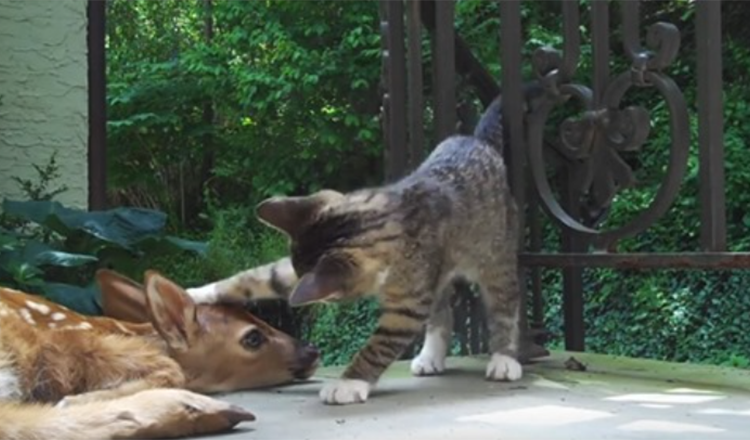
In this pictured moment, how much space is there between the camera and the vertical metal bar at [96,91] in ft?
15.0

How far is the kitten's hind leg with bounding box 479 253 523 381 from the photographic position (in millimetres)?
3049

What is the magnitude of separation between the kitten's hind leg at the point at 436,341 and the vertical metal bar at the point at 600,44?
0.73 m

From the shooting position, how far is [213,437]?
220cm

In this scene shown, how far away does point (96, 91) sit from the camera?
4598 mm

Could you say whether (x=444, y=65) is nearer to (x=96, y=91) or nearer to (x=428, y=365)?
(x=428, y=365)

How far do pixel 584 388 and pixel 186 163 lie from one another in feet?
26.3

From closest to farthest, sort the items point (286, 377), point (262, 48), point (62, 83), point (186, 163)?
point (286, 377)
point (62, 83)
point (262, 48)
point (186, 163)

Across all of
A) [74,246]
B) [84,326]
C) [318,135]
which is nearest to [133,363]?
[84,326]

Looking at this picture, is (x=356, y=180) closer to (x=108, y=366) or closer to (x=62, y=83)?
(x=62, y=83)

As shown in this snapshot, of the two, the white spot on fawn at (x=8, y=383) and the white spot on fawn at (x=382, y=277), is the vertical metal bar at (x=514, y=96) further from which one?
the white spot on fawn at (x=8, y=383)

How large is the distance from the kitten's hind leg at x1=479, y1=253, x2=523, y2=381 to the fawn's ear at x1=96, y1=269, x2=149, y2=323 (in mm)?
1010

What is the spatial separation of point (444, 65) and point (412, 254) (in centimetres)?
78

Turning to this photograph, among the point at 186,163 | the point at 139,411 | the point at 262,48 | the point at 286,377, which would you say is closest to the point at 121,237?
the point at 286,377

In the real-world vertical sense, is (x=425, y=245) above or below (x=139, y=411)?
above
